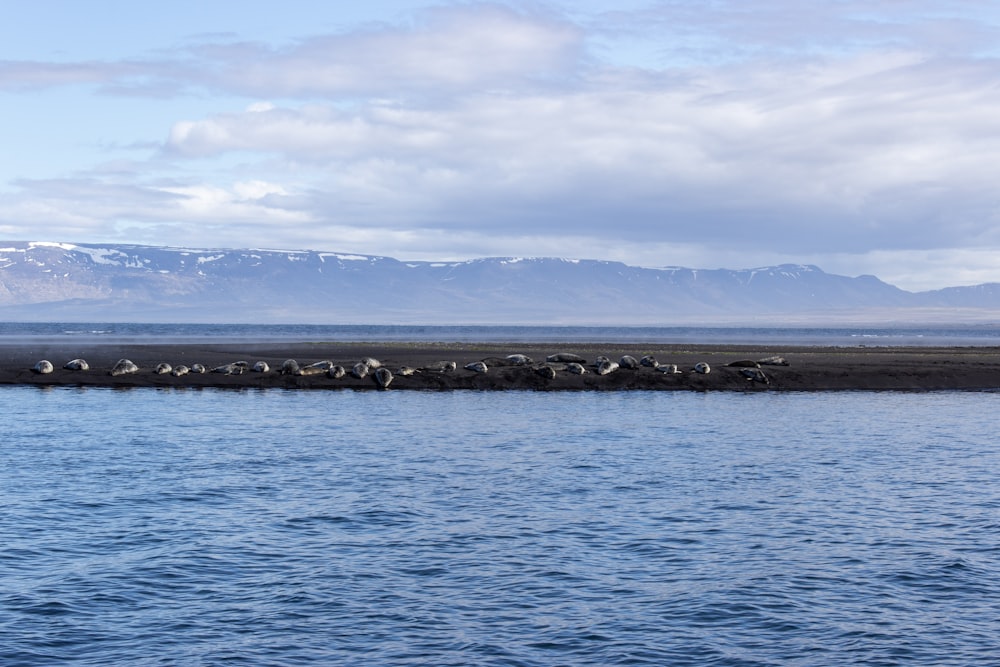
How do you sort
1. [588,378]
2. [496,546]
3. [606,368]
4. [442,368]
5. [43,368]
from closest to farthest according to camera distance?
[496,546]
[588,378]
[442,368]
[606,368]
[43,368]

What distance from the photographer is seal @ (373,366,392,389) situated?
43.2 m

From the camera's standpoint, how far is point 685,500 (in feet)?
63.3

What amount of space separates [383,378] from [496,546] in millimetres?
28238

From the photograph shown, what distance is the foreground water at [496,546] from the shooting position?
37.8ft

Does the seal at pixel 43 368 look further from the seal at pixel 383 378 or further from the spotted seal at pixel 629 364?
the spotted seal at pixel 629 364

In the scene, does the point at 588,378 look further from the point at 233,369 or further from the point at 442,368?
the point at 233,369

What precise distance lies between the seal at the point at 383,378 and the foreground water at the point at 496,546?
44.9 feet

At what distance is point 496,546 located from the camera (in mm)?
15594

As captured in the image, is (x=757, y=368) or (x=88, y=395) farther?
(x=757, y=368)

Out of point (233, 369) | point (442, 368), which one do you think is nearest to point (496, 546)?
point (442, 368)

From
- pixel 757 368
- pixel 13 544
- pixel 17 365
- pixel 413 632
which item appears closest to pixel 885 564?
pixel 413 632

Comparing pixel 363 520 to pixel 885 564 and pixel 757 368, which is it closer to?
pixel 885 564

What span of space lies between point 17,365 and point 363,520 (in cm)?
3866

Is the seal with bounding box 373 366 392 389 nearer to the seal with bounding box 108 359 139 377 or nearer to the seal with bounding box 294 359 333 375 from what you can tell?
the seal with bounding box 294 359 333 375
